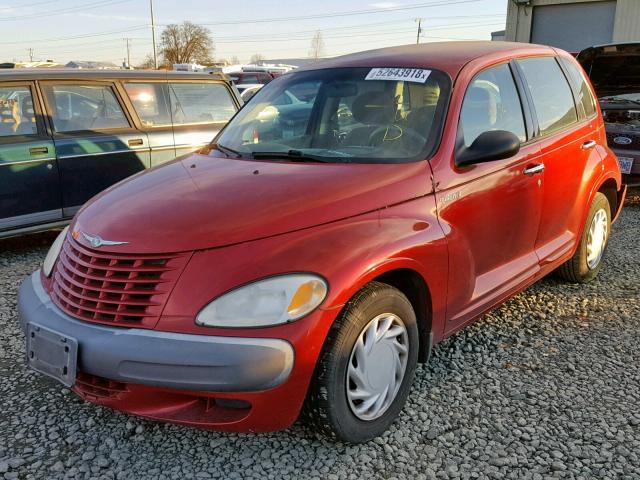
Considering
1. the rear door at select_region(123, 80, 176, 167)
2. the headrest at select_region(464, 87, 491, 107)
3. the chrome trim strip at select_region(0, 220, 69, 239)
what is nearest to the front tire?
the headrest at select_region(464, 87, 491, 107)

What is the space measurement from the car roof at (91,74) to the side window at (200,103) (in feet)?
0.37

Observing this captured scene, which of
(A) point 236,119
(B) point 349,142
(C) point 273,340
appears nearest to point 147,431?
(C) point 273,340

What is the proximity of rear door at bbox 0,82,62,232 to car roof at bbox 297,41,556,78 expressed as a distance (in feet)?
9.24

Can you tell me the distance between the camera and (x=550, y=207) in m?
3.66

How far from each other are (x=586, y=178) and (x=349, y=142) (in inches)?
75.8

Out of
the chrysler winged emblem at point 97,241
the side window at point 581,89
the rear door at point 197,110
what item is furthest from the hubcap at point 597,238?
the rear door at point 197,110

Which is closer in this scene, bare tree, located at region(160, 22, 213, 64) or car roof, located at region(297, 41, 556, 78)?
car roof, located at region(297, 41, 556, 78)

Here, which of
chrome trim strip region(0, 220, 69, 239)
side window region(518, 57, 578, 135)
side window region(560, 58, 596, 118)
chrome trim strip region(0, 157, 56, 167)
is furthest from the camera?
chrome trim strip region(0, 220, 69, 239)

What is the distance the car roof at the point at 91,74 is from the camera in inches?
208

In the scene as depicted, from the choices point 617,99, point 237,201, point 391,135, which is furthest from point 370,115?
point 617,99

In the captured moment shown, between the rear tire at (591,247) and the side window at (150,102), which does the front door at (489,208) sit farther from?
the side window at (150,102)

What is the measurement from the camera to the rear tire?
427 centimetres

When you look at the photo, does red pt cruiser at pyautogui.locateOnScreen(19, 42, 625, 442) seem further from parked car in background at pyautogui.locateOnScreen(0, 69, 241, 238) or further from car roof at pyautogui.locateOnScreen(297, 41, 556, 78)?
parked car in background at pyautogui.locateOnScreen(0, 69, 241, 238)

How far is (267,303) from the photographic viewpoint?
2.17 metres
